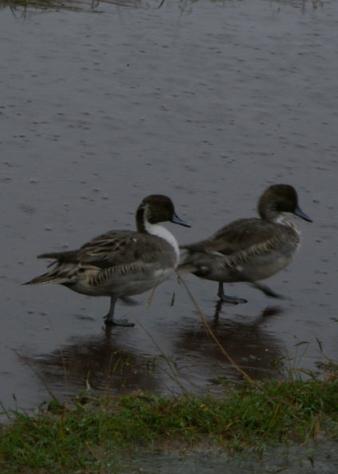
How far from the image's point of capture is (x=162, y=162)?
494 inches

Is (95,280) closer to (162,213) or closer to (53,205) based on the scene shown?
(162,213)

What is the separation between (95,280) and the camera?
31.3ft

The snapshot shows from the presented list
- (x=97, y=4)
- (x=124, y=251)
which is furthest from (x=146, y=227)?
(x=97, y=4)

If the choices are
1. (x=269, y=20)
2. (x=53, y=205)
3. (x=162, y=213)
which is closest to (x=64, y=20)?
(x=269, y=20)

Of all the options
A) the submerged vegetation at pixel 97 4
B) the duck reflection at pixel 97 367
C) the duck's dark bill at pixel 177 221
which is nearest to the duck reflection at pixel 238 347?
the duck reflection at pixel 97 367

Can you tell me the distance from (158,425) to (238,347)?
2.25m

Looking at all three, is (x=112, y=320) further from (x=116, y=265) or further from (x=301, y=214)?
(x=301, y=214)

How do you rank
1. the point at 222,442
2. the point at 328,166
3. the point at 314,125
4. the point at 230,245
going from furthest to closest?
the point at 314,125 → the point at 328,166 → the point at 230,245 → the point at 222,442

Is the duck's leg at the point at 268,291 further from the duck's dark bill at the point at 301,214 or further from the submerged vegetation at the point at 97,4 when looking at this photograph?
the submerged vegetation at the point at 97,4

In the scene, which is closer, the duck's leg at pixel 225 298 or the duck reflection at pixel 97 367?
the duck reflection at pixel 97 367

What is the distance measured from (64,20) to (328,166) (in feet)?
Result: 14.9

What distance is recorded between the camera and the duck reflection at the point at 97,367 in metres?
8.39

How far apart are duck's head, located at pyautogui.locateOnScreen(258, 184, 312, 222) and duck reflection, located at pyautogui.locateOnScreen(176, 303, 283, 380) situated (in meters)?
1.02

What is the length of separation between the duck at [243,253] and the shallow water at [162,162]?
0.18m
